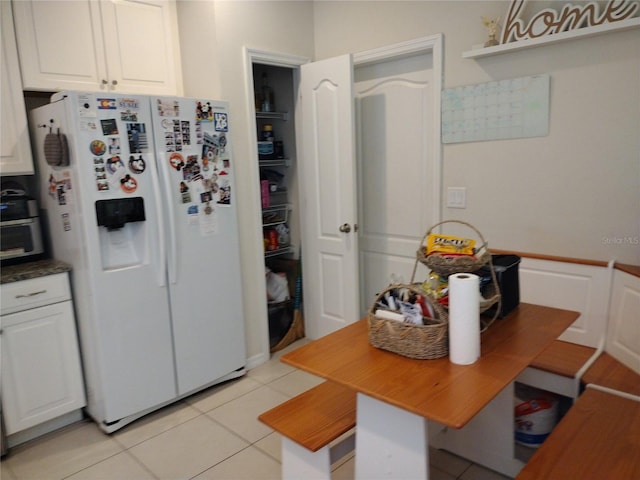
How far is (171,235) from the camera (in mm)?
2525

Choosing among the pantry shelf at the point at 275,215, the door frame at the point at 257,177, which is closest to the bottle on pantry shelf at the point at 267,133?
the door frame at the point at 257,177

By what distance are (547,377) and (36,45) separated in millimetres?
3037

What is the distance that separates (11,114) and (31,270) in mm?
822

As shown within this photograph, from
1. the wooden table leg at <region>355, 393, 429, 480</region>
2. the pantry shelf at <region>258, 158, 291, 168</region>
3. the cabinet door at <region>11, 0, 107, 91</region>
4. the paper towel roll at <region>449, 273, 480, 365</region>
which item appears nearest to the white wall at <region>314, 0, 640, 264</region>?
the pantry shelf at <region>258, 158, 291, 168</region>

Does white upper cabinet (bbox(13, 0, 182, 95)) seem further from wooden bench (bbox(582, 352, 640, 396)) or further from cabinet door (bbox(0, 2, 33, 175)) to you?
wooden bench (bbox(582, 352, 640, 396))

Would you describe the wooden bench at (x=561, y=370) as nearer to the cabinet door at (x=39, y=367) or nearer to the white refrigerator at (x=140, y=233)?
the white refrigerator at (x=140, y=233)

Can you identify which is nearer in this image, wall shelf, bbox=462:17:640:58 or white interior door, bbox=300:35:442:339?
wall shelf, bbox=462:17:640:58

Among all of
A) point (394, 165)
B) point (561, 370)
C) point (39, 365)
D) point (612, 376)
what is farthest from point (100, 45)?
point (612, 376)

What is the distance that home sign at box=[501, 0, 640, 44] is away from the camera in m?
2.07

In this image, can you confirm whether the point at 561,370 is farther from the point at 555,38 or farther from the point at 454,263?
the point at 555,38

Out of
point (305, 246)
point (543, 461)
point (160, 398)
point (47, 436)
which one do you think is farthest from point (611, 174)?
point (47, 436)

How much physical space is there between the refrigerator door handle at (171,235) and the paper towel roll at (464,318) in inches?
66.5

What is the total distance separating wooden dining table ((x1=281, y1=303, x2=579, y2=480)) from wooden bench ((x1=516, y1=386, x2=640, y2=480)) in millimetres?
269

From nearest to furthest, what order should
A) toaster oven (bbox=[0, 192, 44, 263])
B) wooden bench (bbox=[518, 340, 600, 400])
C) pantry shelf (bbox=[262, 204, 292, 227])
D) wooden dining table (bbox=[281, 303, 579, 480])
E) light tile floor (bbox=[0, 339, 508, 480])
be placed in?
wooden dining table (bbox=[281, 303, 579, 480]) < wooden bench (bbox=[518, 340, 600, 400]) < light tile floor (bbox=[0, 339, 508, 480]) < toaster oven (bbox=[0, 192, 44, 263]) < pantry shelf (bbox=[262, 204, 292, 227])
